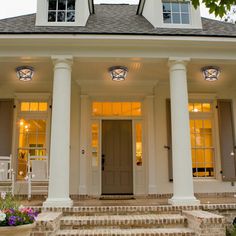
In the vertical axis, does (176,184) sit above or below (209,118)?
below

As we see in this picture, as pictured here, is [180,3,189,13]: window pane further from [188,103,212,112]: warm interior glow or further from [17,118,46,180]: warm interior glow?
[17,118,46,180]: warm interior glow

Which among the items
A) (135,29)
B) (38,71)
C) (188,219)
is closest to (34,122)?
(38,71)

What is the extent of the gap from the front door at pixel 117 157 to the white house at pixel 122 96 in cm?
3

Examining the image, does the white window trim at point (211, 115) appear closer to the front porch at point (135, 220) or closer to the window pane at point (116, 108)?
the window pane at point (116, 108)

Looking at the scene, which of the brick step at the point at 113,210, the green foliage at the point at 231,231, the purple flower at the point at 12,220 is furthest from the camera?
the brick step at the point at 113,210

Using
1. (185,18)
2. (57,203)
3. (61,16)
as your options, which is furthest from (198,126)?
(57,203)

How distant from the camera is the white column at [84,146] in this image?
8.10 meters

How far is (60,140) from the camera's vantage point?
6.13 metres

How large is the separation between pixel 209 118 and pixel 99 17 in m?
3.89

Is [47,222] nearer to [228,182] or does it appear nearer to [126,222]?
[126,222]

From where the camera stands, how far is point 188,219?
5445mm

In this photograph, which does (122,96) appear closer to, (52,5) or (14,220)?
(52,5)

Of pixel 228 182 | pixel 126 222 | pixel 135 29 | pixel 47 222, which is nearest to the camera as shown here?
pixel 47 222

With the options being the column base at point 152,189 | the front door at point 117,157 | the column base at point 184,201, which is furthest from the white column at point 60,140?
the column base at point 152,189
